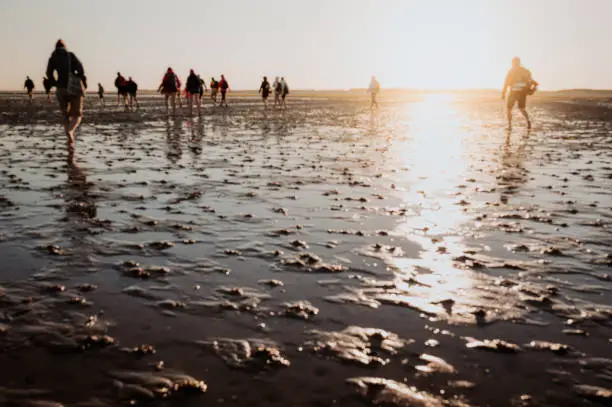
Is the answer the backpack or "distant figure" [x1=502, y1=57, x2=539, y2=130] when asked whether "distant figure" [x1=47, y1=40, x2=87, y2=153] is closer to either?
the backpack

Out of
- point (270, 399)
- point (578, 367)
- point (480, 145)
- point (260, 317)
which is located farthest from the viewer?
point (480, 145)

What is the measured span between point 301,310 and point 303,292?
39cm

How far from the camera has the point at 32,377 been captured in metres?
3.00

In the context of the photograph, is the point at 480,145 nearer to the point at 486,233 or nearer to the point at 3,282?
the point at 486,233

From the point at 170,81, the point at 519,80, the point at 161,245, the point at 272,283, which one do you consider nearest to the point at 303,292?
the point at 272,283

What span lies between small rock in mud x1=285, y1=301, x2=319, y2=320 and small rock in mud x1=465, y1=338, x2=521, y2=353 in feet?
4.12

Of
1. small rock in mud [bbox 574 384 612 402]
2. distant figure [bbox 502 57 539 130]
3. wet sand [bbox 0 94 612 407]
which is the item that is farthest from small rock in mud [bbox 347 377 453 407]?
distant figure [bbox 502 57 539 130]

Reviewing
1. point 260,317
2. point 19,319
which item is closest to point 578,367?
point 260,317

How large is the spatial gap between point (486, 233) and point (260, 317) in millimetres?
3754

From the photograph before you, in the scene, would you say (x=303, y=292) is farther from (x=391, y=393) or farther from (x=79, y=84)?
(x=79, y=84)

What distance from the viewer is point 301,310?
4.06 meters

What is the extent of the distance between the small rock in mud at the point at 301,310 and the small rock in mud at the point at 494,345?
1.26 meters

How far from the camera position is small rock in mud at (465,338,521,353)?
11.2 ft

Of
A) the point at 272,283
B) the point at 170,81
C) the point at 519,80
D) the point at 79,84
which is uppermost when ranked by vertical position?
the point at 170,81
